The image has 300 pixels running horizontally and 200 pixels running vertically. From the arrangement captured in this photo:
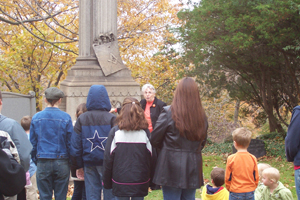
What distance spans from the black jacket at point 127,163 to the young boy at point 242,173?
111 cm

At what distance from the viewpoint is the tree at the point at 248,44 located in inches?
406

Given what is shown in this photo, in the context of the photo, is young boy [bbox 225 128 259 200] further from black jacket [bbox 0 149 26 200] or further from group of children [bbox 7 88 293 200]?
black jacket [bbox 0 149 26 200]

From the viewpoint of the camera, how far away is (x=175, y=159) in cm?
379

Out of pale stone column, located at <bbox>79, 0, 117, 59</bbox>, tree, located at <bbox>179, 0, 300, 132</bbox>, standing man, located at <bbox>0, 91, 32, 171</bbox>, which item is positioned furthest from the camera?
tree, located at <bbox>179, 0, 300, 132</bbox>

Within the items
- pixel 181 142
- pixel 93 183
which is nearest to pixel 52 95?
pixel 93 183

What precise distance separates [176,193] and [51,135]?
74.4 inches

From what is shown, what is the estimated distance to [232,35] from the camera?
11375 mm

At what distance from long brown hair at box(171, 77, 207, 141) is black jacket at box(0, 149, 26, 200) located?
1824mm

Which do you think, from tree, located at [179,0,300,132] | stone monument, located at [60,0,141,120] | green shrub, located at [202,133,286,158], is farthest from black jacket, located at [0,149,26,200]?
green shrub, located at [202,133,286,158]

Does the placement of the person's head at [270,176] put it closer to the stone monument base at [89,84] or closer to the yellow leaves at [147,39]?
the stone monument base at [89,84]

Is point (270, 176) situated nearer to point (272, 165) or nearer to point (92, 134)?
point (92, 134)

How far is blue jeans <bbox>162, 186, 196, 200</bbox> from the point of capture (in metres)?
3.89

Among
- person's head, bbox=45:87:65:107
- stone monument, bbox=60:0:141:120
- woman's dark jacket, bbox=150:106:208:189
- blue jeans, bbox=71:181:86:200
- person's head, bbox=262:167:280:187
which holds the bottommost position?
blue jeans, bbox=71:181:86:200

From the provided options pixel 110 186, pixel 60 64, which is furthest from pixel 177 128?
pixel 60 64
